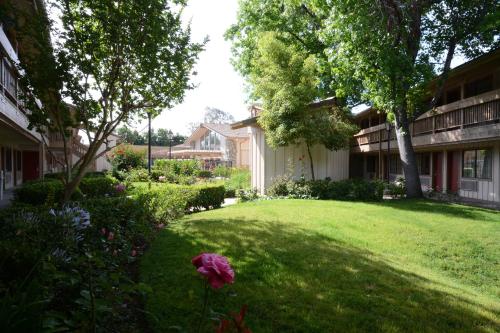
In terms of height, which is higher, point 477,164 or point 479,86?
point 479,86

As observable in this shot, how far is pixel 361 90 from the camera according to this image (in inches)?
787

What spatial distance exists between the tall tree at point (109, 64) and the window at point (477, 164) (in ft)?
48.4

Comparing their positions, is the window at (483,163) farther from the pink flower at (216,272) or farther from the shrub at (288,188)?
the pink flower at (216,272)

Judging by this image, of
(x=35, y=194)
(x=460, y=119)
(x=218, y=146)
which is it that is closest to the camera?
(x=35, y=194)

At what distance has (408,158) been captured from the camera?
56.4ft

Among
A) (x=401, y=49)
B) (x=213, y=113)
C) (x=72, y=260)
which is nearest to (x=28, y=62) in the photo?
(x=72, y=260)

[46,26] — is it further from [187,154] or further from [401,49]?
[187,154]

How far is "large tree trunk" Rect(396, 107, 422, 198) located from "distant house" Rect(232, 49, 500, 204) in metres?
1.08

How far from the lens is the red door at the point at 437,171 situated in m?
19.9

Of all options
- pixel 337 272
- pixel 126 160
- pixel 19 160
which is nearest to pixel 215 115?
pixel 126 160

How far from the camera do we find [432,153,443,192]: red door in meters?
19.9

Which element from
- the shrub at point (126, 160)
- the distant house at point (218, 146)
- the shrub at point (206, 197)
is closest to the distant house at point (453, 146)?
the shrub at point (206, 197)

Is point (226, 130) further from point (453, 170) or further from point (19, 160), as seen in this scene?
point (453, 170)

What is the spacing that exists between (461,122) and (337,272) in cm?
1247
